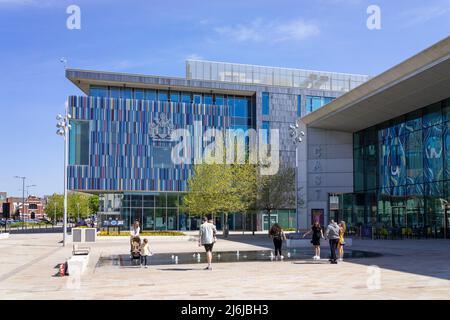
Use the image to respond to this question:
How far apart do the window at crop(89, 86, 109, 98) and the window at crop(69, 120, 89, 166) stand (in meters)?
5.02

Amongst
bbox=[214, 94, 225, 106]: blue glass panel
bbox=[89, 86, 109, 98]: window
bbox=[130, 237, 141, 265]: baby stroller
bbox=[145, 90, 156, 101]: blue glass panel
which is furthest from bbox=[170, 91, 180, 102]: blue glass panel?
bbox=[130, 237, 141, 265]: baby stroller

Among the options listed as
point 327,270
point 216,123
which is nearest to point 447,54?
point 327,270

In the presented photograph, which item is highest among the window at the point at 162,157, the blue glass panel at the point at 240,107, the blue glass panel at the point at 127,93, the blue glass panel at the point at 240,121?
the blue glass panel at the point at 127,93

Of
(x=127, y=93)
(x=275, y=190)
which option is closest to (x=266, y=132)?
(x=127, y=93)

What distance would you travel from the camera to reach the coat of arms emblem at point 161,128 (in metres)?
69.2

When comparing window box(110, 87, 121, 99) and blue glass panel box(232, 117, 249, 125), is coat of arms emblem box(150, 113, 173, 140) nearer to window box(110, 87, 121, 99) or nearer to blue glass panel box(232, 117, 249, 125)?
window box(110, 87, 121, 99)

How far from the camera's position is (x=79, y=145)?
66375mm

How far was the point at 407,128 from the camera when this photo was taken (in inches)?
1665

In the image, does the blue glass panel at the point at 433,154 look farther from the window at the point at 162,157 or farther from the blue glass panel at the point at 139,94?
the blue glass panel at the point at 139,94

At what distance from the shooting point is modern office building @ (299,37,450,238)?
3644 cm

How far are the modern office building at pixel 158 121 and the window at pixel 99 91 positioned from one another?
0.40 ft

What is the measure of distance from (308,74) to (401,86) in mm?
44870

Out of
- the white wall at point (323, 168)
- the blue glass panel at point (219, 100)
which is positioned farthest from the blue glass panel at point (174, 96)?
the white wall at point (323, 168)
